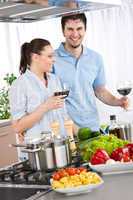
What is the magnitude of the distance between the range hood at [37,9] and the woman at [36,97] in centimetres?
35

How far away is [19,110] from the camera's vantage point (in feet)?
8.45

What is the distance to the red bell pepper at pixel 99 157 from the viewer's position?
1916 mm

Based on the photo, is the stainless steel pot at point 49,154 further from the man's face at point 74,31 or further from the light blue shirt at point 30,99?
the man's face at point 74,31

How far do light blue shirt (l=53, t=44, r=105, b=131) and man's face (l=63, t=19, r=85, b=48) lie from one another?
4.5 inches

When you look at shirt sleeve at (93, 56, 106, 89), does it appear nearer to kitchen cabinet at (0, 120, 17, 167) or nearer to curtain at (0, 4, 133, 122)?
curtain at (0, 4, 133, 122)

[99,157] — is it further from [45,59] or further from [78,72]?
[78,72]

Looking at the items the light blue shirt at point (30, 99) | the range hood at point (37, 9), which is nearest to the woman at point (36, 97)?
the light blue shirt at point (30, 99)

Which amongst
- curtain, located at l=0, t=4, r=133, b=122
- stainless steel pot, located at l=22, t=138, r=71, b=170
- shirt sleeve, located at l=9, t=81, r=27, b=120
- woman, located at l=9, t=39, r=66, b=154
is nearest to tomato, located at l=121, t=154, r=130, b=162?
stainless steel pot, located at l=22, t=138, r=71, b=170

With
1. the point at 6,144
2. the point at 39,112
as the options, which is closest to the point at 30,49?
the point at 39,112

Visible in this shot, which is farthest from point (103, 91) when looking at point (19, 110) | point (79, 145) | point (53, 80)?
point (79, 145)

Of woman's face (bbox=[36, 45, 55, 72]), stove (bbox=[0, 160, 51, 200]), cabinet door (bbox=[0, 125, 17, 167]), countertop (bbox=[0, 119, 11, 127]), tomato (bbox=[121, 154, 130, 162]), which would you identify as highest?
woman's face (bbox=[36, 45, 55, 72])

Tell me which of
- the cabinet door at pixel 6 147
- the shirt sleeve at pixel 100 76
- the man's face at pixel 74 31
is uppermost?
the man's face at pixel 74 31

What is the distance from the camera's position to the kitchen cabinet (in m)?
4.48

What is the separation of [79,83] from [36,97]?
1.58 ft
